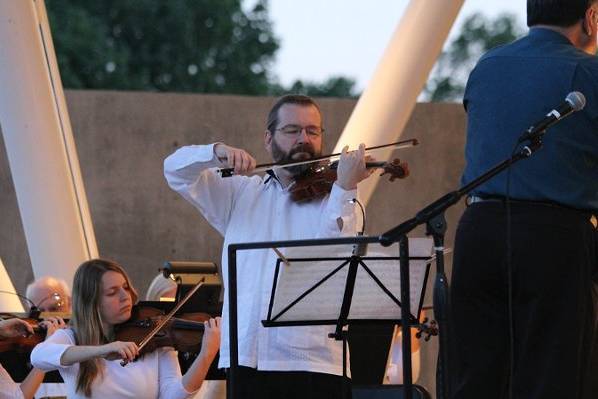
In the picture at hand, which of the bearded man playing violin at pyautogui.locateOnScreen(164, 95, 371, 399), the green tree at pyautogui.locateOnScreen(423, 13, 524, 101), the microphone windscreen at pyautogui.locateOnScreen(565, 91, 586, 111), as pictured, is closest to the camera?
the microphone windscreen at pyautogui.locateOnScreen(565, 91, 586, 111)

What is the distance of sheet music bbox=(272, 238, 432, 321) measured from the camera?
4.77 m

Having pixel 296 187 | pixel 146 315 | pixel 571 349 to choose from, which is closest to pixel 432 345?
pixel 146 315

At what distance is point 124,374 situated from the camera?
245 inches

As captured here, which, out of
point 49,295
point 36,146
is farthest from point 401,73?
point 49,295

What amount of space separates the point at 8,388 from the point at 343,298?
2.07m

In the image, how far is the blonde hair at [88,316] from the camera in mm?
6145

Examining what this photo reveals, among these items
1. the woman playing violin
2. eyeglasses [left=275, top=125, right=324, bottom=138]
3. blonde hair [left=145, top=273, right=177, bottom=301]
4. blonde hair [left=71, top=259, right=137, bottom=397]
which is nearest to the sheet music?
eyeglasses [left=275, top=125, right=324, bottom=138]

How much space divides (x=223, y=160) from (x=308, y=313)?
2.49ft

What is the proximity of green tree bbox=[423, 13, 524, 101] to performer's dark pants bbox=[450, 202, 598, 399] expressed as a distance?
1346 inches

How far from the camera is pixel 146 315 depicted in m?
6.37

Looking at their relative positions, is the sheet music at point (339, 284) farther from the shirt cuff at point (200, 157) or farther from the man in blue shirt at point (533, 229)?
the shirt cuff at point (200, 157)

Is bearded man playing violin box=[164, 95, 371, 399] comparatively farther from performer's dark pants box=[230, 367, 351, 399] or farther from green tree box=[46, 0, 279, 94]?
green tree box=[46, 0, 279, 94]

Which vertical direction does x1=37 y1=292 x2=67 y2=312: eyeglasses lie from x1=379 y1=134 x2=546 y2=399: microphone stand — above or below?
below

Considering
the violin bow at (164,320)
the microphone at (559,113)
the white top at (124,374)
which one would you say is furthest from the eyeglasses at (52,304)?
the microphone at (559,113)
